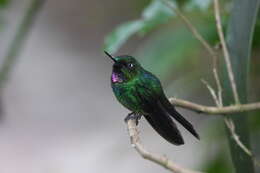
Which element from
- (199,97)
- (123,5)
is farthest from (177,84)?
(123,5)

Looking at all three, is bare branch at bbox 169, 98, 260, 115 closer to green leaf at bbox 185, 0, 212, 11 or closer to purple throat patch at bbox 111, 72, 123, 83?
purple throat patch at bbox 111, 72, 123, 83

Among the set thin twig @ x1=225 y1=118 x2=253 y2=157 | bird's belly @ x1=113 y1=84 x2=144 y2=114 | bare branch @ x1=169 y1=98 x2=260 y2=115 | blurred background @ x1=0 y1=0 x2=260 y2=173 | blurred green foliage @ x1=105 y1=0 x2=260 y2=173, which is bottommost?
thin twig @ x1=225 y1=118 x2=253 y2=157

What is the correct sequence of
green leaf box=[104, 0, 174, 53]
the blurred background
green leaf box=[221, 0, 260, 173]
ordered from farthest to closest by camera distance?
1. the blurred background
2. green leaf box=[104, 0, 174, 53]
3. green leaf box=[221, 0, 260, 173]

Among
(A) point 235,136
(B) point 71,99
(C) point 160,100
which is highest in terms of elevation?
(B) point 71,99

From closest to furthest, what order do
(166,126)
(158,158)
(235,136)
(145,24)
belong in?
(158,158), (166,126), (235,136), (145,24)

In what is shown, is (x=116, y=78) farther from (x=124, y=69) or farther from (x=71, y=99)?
(x=71, y=99)

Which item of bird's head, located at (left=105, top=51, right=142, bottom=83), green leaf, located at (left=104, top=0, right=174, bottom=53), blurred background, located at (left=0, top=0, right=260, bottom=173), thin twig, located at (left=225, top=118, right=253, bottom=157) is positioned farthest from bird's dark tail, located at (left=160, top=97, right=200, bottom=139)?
blurred background, located at (left=0, top=0, right=260, bottom=173)

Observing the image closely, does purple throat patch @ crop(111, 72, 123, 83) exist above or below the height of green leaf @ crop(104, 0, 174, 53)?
below

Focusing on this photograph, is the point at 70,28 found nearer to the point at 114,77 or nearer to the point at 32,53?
the point at 32,53

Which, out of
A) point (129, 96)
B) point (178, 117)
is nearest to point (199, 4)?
point (129, 96)

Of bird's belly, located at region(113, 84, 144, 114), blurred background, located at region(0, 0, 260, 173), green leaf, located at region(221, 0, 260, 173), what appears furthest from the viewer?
blurred background, located at region(0, 0, 260, 173)
